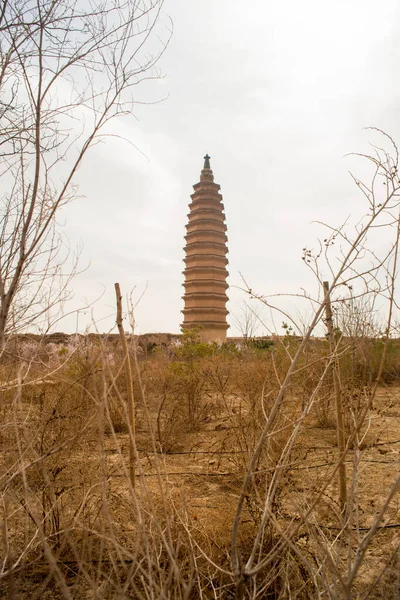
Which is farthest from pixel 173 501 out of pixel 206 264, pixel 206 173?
pixel 206 173

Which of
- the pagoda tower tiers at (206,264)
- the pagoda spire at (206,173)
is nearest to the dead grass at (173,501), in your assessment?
the pagoda tower tiers at (206,264)

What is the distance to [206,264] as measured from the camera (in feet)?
66.3

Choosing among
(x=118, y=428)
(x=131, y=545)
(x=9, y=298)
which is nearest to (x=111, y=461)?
(x=118, y=428)

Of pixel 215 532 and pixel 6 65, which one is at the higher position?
pixel 6 65

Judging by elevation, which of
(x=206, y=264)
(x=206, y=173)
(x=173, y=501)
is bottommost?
(x=173, y=501)

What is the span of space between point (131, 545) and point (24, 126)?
2.15 meters

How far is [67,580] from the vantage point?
2.00 meters

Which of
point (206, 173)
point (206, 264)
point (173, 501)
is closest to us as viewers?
point (173, 501)

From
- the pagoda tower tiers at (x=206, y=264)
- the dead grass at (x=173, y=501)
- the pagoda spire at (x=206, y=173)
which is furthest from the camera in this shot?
the pagoda spire at (x=206, y=173)

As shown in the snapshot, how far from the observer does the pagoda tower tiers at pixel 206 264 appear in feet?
64.4

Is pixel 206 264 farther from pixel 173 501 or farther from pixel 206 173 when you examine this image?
pixel 173 501

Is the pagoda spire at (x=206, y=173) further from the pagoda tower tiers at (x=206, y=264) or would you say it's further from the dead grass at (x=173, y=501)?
the dead grass at (x=173, y=501)

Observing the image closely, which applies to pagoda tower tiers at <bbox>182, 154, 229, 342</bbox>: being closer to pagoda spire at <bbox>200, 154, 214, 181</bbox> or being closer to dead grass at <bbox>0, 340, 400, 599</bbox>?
pagoda spire at <bbox>200, 154, 214, 181</bbox>

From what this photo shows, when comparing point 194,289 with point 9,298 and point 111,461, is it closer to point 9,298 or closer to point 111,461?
point 111,461
